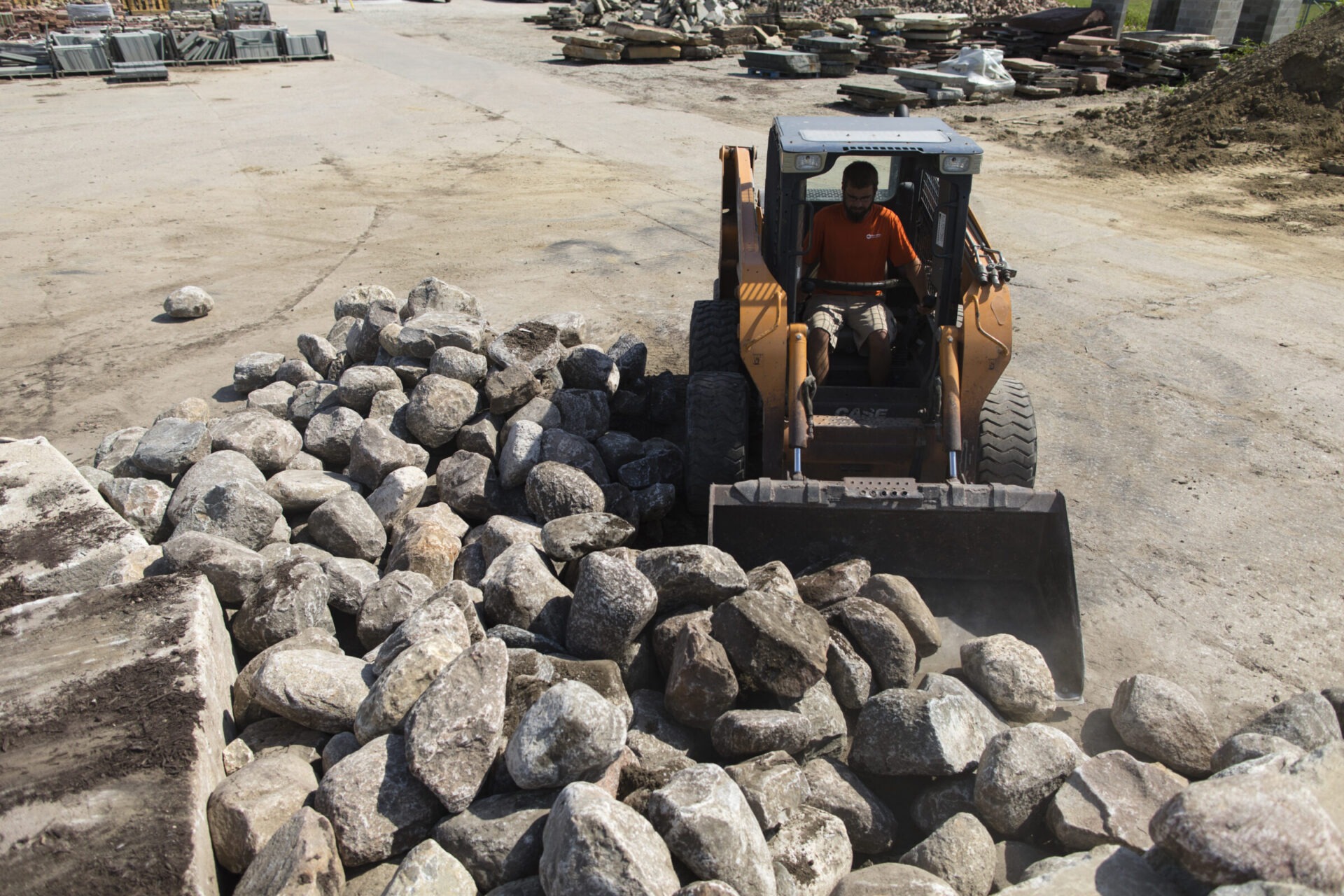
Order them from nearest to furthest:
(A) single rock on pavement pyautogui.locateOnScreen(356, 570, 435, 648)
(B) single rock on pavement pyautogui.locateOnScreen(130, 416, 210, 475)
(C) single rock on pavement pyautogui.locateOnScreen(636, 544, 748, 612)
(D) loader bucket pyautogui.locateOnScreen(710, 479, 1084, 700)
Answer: (C) single rock on pavement pyautogui.locateOnScreen(636, 544, 748, 612) < (A) single rock on pavement pyautogui.locateOnScreen(356, 570, 435, 648) < (D) loader bucket pyautogui.locateOnScreen(710, 479, 1084, 700) < (B) single rock on pavement pyautogui.locateOnScreen(130, 416, 210, 475)

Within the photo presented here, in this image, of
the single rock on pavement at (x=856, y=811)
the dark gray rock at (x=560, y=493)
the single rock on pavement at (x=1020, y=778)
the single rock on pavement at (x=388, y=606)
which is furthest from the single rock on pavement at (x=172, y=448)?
the single rock on pavement at (x=1020, y=778)

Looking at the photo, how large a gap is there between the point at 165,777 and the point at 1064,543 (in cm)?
381

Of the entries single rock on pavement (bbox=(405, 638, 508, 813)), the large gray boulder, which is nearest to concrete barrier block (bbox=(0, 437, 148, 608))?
the large gray boulder

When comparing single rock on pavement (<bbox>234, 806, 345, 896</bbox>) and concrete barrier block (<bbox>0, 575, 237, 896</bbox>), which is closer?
single rock on pavement (<bbox>234, 806, 345, 896</bbox>)

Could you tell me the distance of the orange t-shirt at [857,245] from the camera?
529 cm

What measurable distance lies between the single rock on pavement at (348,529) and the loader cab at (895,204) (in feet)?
8.47

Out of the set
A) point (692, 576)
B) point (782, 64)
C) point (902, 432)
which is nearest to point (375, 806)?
point (692, 576)

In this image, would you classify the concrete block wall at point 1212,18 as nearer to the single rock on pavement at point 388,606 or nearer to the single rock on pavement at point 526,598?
the single rock on pavement at point 526,598

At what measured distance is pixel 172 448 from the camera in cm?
556

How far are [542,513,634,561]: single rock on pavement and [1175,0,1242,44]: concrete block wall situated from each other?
22085 mm

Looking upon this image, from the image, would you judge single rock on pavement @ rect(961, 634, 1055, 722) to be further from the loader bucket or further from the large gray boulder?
the large gray boulder

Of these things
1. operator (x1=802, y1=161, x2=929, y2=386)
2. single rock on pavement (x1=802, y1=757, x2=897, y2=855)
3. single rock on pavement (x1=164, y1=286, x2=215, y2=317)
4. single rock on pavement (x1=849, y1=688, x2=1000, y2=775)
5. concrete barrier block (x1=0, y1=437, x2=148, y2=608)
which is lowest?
single rock on pavement (x1=164, y1=286, x2=215, y2=317)

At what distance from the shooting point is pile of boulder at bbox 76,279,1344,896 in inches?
116

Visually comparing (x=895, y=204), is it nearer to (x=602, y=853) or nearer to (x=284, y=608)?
(x=284, y=608)
